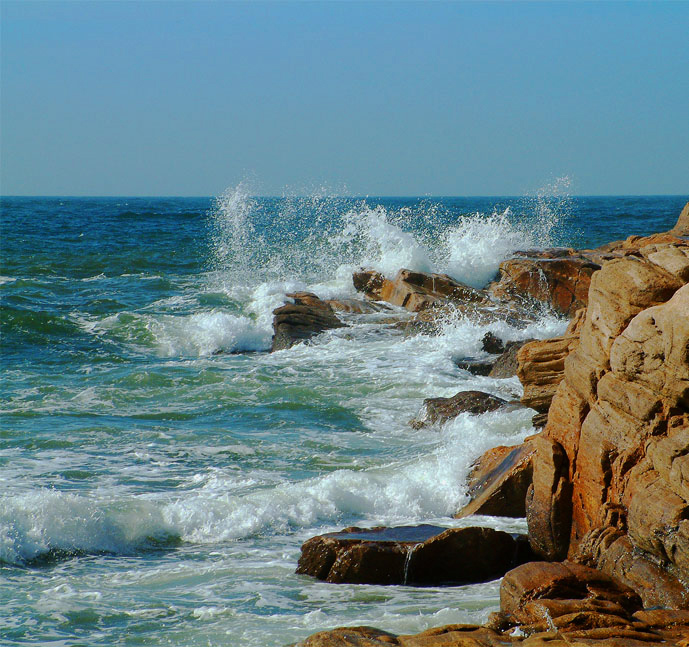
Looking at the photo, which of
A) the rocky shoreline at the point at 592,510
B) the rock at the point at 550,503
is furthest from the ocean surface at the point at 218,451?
the rock at the point at 550,503

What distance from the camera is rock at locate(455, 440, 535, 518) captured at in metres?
6.08

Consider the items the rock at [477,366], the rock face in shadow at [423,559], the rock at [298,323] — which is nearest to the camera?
the rock face in shadow at [423,559]

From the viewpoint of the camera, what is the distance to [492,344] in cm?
1220

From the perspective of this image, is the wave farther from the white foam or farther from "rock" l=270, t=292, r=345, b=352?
"rock" l=270, t=292, r=345, b=352

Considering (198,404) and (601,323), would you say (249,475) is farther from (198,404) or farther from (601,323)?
(601,323)

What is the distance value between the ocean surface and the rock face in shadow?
119mm

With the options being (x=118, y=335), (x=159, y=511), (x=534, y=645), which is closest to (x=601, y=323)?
(x=534, y=645)

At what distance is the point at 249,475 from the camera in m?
7.61

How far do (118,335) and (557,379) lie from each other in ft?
33.3

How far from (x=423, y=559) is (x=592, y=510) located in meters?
1.08

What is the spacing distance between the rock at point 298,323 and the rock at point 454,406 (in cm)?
447

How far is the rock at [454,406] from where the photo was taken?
8758 mm

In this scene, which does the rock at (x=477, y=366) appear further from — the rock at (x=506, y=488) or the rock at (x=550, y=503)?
the rock at (x=550, y=503)

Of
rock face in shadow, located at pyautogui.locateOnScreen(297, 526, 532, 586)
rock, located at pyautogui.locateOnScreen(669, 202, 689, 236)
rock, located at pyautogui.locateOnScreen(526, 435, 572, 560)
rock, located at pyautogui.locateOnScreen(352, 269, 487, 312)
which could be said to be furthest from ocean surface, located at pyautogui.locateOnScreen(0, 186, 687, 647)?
rock, located at pyautogui.locateOnScreen(669, 202, 689, 236)
